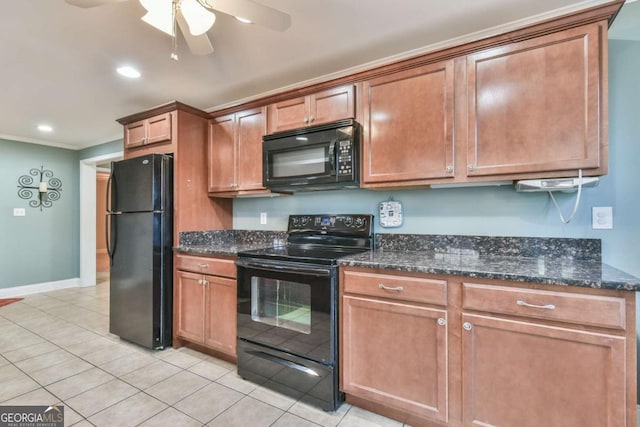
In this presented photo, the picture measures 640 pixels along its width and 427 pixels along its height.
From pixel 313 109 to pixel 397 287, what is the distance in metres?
1.44

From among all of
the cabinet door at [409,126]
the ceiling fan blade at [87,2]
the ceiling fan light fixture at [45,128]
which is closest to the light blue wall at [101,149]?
the ceiling fan light fixture at [45,128]

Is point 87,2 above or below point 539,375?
above

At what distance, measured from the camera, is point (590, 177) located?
1.53m

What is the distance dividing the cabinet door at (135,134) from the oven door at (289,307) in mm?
1722

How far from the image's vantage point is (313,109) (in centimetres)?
228

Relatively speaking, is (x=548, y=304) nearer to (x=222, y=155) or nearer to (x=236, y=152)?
(x=236, y=152)

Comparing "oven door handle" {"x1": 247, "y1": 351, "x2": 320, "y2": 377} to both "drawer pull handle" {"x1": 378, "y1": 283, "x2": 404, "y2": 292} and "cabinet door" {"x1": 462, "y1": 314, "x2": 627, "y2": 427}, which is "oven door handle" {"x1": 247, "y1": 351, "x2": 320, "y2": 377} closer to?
"drawer pull handle" {"x1": 378, "y1": 283, "x2": 404, "y2": 292}

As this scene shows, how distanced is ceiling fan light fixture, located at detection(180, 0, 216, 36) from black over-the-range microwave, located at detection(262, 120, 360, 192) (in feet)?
3.01

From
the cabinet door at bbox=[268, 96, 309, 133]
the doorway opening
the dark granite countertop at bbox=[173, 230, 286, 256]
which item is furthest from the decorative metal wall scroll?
the cabinet door at bbox=[268, 96, 309, 133]

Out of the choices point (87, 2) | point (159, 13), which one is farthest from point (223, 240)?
point (87, 2)

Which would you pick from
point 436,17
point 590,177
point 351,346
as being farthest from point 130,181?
point 590,177

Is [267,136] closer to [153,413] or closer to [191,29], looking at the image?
[191,29]

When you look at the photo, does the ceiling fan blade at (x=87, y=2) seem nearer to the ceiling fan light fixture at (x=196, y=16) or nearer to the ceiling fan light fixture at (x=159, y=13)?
the ceiling fan light fixture at (x=159, y=13)

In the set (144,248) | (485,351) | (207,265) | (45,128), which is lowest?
(485,351)
